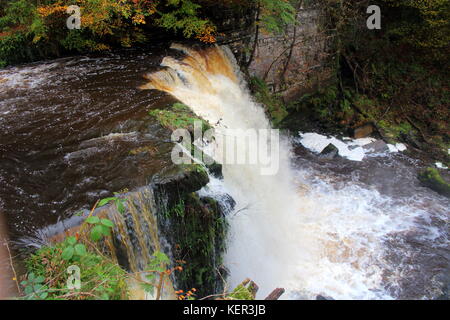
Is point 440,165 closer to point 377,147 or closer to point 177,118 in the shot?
point 377,147

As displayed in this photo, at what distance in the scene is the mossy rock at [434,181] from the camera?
891 centimetres

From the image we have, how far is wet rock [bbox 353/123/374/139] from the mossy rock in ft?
8.43

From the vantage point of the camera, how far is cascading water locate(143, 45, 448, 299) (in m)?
6.18

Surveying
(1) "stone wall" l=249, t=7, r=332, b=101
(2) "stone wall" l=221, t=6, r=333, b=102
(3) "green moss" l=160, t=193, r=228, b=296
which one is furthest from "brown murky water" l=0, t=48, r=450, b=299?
(1) "stone wall" l=249, t=7, r=332, b=101

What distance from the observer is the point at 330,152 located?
10.5 metres

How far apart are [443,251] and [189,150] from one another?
5.63 m

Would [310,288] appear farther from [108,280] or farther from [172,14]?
[172,14]

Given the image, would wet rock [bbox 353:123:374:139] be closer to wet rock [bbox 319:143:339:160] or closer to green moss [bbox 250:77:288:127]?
wet rock [bbox 319:143:339:160]

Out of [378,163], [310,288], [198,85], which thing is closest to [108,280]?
[310,288]

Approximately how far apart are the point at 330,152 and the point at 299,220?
358 cm

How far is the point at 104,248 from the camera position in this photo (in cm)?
377

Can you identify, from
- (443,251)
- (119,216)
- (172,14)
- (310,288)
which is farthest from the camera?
(172,14)

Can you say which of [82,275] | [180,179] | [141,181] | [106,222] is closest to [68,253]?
[82,275]
